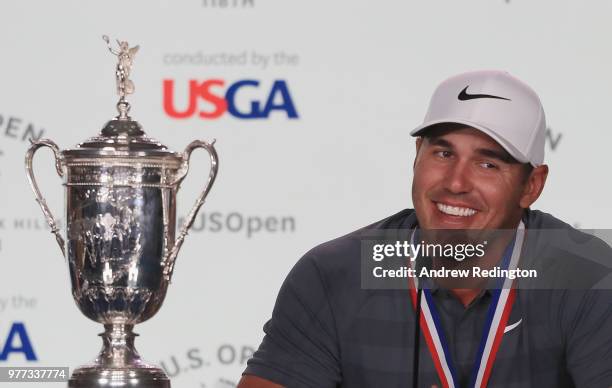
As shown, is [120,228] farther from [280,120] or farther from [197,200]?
[280,120]

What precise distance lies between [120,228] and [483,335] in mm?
640

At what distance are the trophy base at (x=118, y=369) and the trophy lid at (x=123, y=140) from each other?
0.31 m

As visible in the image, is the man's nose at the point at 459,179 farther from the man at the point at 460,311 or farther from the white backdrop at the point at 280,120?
the white backdrop at the point at 280,120

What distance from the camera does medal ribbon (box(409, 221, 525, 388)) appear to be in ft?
7.07

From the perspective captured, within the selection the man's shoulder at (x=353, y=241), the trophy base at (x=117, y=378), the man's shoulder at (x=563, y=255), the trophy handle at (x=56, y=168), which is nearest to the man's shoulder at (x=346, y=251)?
the man's shoulder at (x=353, y=241)

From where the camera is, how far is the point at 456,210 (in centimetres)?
222

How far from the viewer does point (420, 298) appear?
2.24m

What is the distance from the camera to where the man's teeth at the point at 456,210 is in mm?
2219

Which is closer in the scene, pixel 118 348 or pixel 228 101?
pixel 118 348

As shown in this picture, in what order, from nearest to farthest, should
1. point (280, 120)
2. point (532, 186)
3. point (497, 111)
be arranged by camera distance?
point (497, 111), point (532, 186), point (280, 120)

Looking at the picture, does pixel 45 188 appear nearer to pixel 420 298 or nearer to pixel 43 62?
pixel 43 62

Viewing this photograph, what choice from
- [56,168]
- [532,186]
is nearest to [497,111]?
[532,186]

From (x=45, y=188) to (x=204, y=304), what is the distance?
0.52 meters

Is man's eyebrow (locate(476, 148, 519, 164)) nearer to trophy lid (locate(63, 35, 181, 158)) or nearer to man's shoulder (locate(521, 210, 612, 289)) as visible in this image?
man's shoulder (locate(521, 210, 612, 289))
